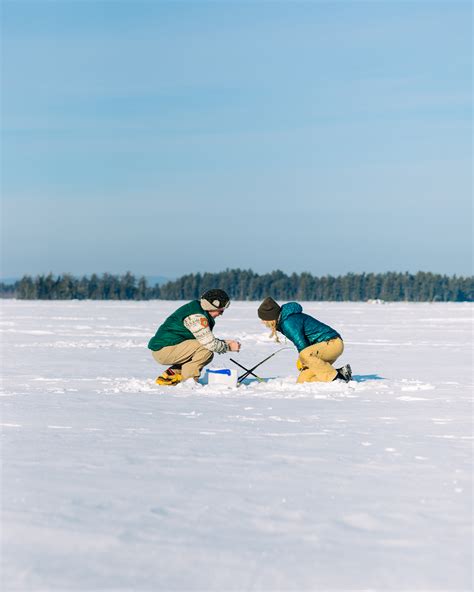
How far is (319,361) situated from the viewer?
10.2 meters

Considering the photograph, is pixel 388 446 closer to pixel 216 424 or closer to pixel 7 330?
pixel 216 424

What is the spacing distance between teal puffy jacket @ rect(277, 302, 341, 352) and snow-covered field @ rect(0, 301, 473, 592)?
673mm

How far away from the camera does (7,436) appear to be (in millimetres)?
6352

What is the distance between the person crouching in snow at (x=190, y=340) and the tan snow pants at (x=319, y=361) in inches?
39.1

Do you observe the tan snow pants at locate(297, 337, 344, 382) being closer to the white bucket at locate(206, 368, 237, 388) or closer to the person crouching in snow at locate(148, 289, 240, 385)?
the white bucket at locate(206, 368, 237, 388)

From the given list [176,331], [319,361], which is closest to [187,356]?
[176,331]

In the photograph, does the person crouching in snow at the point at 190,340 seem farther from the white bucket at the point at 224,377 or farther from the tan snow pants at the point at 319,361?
the tan snow pants at the point at 319,361

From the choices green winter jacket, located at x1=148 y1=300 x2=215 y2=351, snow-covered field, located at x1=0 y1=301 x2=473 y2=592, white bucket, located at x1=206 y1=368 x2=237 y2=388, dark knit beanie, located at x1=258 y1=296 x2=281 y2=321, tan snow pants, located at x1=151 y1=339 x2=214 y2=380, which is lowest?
snow-covered field, located at x1=0 y1=301 x2=473 y2=592

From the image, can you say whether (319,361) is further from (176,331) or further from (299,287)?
(299,287)

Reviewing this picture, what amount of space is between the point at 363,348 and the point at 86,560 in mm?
15520

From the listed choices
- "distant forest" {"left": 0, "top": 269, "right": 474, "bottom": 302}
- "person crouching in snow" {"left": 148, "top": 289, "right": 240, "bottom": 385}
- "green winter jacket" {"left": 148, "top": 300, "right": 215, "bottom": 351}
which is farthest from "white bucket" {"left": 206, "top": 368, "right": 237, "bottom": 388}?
"distant forest" {"left": 0, "top": 269, "right": 474, "bottom": 302}

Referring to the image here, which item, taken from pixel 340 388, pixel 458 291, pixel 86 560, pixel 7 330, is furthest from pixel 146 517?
pixel 458 291

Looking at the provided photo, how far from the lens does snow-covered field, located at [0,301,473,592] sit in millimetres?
3330

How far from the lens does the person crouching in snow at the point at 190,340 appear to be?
1005cm
